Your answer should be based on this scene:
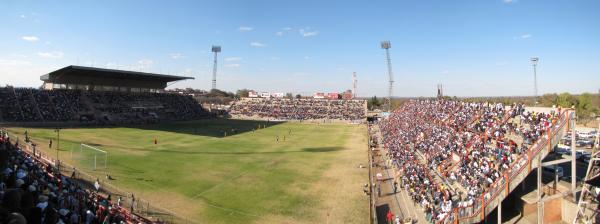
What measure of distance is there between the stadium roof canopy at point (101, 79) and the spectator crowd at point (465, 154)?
6237cm

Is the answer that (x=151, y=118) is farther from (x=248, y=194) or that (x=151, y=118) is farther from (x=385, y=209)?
(x=385, y=209)

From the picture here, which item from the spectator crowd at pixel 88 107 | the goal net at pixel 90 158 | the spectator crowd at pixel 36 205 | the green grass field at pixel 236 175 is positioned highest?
the spectator crowd at pixel 88 107

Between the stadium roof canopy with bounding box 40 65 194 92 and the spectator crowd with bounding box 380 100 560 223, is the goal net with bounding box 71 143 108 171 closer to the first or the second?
the spectator crowd with bounding box 380 100 560 223

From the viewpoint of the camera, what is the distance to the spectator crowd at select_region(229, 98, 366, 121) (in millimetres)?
98562

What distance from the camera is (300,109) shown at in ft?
353

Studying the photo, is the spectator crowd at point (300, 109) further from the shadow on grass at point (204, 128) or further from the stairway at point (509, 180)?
the stairway at point (509, 180)

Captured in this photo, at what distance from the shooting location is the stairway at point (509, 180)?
59.2ft

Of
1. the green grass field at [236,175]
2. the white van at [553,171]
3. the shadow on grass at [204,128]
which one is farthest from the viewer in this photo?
the shadow on grass at [204,128]

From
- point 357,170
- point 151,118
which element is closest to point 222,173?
point 357,170

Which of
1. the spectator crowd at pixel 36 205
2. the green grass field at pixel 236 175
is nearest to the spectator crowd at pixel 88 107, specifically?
the green grass field at pixel 236 175

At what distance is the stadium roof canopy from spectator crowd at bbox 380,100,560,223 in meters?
62.4

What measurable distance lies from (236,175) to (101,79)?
6318cm

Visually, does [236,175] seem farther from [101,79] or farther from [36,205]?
[101,79]

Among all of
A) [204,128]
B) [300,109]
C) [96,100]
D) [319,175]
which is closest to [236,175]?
[319,175]
